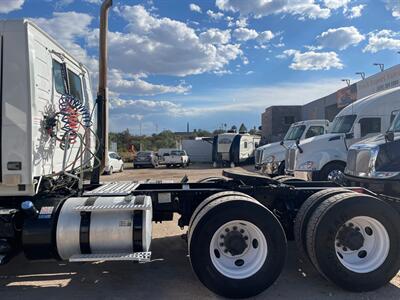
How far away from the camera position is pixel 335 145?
13203 mm

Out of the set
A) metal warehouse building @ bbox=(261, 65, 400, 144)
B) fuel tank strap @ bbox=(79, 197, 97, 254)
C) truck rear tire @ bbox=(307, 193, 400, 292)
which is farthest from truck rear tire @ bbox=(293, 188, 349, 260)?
metal warehouse building @ bbox=(261, 65, 400, 144)

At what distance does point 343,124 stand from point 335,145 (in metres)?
0.86

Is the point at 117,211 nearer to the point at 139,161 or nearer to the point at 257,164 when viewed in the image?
the point at 257,164

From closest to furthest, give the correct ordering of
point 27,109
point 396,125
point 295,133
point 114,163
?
point 27,109, point 396,125, point 295,133, point 114,163

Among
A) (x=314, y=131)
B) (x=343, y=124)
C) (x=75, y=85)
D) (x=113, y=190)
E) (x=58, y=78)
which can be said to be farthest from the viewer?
(x=314, y=131)

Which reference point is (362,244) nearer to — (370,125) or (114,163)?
(370,125)

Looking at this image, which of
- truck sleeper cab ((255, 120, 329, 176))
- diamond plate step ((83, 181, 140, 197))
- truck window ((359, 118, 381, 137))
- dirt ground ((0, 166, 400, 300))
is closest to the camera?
dirt ground ((0, 166, 400, 300))

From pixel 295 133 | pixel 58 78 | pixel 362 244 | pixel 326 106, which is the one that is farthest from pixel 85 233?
pixel 326 106

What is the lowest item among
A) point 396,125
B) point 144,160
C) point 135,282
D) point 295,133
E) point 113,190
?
point 135,282

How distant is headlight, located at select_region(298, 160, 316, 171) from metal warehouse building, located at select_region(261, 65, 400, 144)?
37.7ft

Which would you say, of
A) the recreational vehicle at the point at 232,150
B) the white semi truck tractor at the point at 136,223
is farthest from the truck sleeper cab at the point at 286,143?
the recreational vehicle at the point at 232,150

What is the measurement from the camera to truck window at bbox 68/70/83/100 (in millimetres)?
6410

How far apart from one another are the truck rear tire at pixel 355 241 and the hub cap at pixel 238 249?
0.65 meters

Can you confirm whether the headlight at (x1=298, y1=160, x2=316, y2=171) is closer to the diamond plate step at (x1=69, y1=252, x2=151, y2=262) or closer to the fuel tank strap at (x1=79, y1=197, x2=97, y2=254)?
the diamond plate step at (x1=69, y1=252, x2=151, y2=262)
